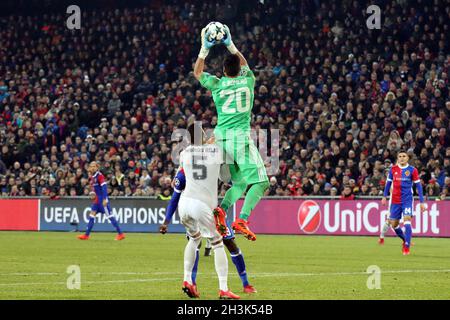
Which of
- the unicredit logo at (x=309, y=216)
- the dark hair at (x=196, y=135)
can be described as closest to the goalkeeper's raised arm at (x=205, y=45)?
the dark hair at (x=196, y=135)

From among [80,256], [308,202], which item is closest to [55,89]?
[308,202]

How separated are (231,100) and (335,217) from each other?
18.5 m

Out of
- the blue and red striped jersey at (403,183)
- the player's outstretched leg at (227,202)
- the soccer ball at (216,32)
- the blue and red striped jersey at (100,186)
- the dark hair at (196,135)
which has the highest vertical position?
the soccer ball at (216,32)

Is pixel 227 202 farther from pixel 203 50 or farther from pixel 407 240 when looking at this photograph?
pixel 407 240

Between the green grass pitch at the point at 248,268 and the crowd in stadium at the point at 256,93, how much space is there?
3.71 m

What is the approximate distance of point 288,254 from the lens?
22609mm

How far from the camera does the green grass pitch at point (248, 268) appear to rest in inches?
526

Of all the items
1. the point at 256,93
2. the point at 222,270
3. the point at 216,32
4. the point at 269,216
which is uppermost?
the point at 216,32

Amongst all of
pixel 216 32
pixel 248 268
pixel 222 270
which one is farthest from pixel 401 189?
pixel 222 270

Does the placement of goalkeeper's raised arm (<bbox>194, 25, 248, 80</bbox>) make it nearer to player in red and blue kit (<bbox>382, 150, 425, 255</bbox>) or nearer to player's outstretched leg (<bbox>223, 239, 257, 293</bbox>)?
player's outstretched leg (<bbox>223, 239, 257, 293</bbox>)

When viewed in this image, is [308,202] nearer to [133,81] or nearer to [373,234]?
[373,234]

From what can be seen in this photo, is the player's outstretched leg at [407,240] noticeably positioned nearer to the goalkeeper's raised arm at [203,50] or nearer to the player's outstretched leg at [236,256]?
the player's outstretched leg at [236,256]

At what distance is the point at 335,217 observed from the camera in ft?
104

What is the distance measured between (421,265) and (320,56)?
18521 millimetres
